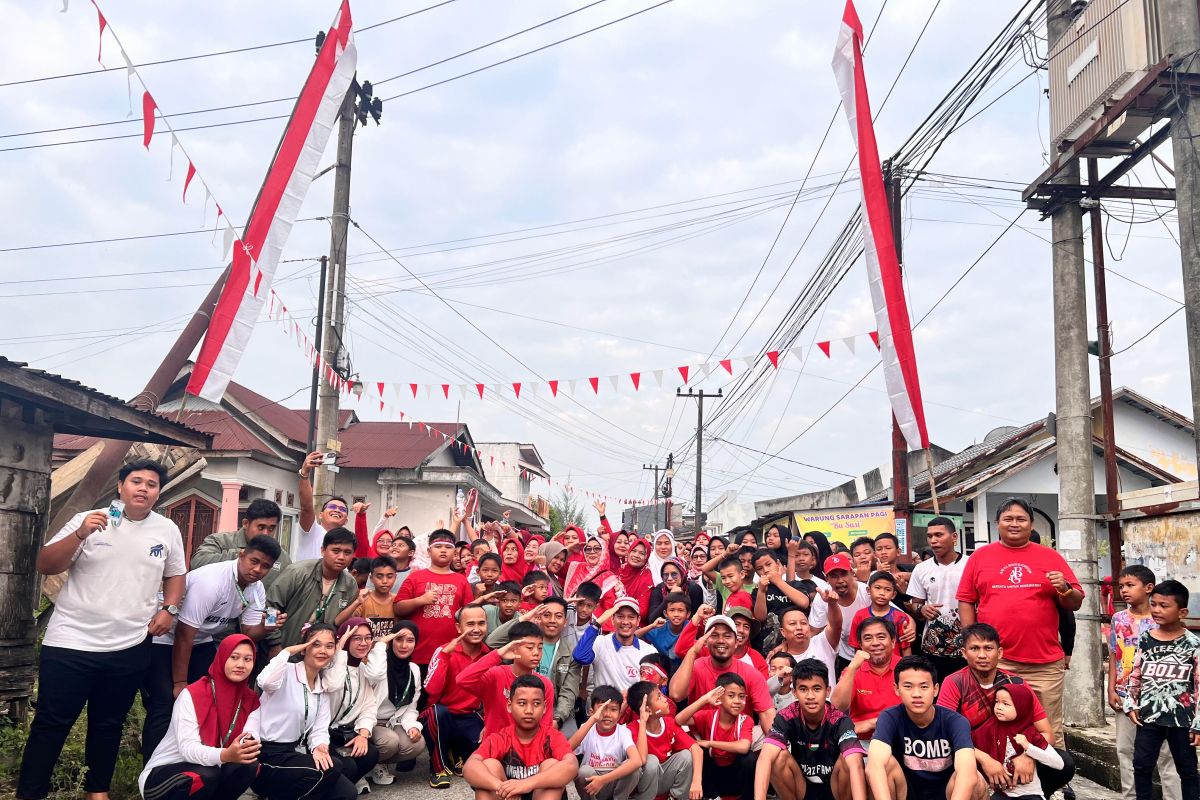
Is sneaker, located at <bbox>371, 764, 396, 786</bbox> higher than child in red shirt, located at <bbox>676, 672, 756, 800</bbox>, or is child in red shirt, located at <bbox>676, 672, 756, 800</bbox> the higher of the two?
child in red shirt, located at <bbox>676, 672, 756, 800</bbox>

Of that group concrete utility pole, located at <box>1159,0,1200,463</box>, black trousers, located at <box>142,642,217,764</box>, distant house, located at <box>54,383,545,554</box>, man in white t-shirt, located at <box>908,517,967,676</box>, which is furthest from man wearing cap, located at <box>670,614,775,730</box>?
A: distant house, located at <box>54,383,545,554</box>

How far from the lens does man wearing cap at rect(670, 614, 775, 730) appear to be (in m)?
5.89

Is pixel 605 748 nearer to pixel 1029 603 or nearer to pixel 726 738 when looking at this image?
pixel 726 738

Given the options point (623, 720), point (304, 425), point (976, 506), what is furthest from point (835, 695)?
point (304, 425)

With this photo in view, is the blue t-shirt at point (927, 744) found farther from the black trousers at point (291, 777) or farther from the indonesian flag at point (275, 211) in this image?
Answer: the indonesian flag at point (275, 211)

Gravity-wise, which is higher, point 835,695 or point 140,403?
point 140,403

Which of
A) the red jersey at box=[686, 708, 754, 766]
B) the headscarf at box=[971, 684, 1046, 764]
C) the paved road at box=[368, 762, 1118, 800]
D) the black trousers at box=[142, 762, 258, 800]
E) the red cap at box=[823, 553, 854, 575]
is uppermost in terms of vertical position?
the red cap at box=[823, 553, 854, 575]

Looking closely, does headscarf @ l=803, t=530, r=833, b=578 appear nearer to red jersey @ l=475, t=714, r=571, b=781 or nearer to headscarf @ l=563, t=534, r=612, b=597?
headscarf @ l=563, t=534, r=612, b=597

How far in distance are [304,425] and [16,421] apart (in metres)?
17.5

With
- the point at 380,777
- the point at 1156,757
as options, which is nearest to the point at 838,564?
the point at 1156,757

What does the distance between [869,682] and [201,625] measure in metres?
4.50

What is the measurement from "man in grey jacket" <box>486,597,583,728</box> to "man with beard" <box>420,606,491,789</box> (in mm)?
192

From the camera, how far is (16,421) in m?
6.76

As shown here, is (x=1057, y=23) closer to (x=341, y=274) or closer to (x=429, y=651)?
(x=429, y=651)
